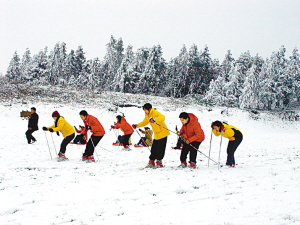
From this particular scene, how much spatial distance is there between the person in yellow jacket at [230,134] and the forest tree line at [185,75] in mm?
30549

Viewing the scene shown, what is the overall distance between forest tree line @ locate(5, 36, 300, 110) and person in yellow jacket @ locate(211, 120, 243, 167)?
30.5 m

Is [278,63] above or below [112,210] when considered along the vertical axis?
above

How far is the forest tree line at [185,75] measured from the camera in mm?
37781

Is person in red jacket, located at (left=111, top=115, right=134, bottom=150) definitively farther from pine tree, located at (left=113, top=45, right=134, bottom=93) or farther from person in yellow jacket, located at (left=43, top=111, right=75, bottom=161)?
pine tree, located at (left=113, top=45, right=134, bottom=93)

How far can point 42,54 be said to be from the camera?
5566 centimetres

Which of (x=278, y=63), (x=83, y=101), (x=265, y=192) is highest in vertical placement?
(x=278, y=63)

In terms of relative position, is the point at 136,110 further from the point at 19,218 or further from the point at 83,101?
the point at 19,218

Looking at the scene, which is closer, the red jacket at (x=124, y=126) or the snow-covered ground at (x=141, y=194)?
the snow-covered ground at (x=141, y=194)

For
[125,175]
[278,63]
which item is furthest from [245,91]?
[125,175]

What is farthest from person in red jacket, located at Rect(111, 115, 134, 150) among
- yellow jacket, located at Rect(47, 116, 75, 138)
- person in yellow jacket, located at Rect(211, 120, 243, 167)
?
person in yellow jacket, located at Rect(211, 120, 243, 167)

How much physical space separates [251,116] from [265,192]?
2993 centimetres

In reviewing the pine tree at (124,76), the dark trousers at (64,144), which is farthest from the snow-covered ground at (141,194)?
the pine tree at (124,76)

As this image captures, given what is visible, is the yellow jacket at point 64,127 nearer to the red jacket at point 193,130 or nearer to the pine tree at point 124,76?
the red jacket at point 193,130

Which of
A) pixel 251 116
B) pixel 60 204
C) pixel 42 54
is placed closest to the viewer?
pixel 60 204
